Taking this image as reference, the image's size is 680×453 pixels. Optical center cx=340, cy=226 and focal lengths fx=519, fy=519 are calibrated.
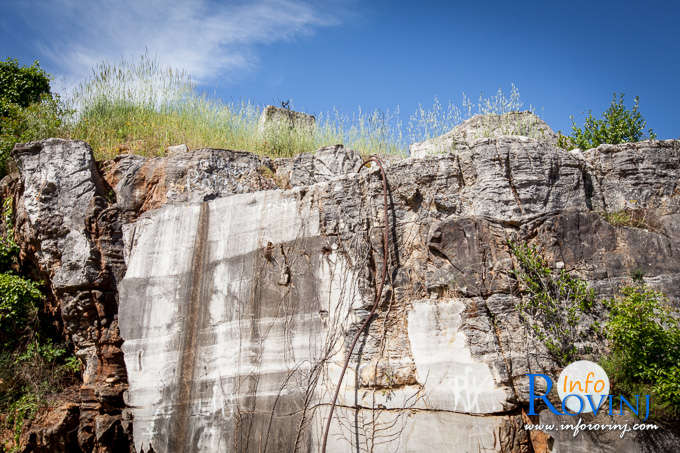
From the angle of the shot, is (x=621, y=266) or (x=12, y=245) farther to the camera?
(x=12, y=245)

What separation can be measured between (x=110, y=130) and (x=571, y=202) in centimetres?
695

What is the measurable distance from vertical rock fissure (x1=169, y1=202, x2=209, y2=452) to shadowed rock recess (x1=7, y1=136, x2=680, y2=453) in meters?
0.01

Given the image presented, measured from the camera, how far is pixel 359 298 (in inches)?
194

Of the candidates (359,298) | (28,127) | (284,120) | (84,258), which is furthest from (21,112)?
(359,298)

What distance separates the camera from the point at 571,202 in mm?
4836

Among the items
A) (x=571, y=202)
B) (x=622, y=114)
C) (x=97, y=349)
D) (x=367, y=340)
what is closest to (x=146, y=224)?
(x=97, y=349)

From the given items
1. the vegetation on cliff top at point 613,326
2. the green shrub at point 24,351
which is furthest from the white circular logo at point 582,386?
the green shrub at point 24,351

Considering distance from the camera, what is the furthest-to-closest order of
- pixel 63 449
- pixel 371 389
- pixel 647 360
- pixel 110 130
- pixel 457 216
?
pixel 110 130 < pixel 63 449 < pixel 457 216 < pixel 371 389 < pixel 647 360

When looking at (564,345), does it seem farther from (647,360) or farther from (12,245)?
(12,245)

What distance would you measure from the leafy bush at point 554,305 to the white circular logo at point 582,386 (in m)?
0.10

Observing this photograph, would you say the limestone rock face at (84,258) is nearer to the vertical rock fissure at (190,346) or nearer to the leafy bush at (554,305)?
the vertical rock fissure at (190,346)

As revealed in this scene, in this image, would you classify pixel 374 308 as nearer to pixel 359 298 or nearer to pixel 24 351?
pixel 359 298

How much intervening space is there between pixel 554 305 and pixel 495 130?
372 cm

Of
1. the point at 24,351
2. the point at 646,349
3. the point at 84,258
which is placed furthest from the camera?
the point at 24,351
